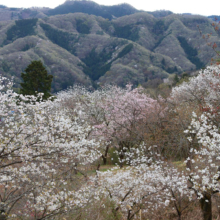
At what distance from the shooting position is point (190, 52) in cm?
13775

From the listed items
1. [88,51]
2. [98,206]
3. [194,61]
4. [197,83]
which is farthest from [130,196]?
[88,51]

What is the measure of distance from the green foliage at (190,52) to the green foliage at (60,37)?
268 feet

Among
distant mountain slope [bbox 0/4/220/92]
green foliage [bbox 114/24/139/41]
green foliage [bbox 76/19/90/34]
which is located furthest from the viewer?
green foliage [bbox 76/19/90/34]

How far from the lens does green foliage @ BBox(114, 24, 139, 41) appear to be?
545ft

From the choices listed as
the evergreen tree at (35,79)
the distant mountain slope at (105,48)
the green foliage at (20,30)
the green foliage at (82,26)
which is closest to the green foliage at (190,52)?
the distant mountain slope at (105,48)

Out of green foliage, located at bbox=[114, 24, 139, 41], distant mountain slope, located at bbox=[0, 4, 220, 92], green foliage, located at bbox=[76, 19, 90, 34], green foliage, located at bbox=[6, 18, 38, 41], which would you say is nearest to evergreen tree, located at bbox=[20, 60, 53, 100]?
distant mountain slope, located at bbox=[0, 4, 220, 92]

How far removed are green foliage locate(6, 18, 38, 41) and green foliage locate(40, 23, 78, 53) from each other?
10.6 metres

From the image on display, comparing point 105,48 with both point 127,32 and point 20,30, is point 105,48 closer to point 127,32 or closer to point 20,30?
point 127,32

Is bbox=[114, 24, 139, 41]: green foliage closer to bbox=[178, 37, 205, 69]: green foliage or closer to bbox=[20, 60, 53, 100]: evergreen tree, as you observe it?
bbox=[178, 37, 205, 69]: green foliage

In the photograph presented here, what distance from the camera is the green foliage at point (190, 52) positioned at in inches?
4945

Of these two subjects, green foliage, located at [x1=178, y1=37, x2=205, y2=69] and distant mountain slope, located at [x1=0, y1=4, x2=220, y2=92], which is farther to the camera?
green foliage, located at [x1=178, y1=37, x2=205, y2=69]

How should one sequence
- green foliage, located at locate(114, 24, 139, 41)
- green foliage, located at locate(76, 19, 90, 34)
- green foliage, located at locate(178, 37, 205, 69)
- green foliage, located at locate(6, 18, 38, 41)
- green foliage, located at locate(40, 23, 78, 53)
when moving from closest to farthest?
green foliage, located at locate(178, 37, 205, 69) → green foliage, located at locate(6, 18, 38, 41) → green foliage, located at locate(40, 23, 78, 53) → green foliage, located at locate(114, 24, 139, 41) → green foliage, located at locate(76, 19, 90, 34)

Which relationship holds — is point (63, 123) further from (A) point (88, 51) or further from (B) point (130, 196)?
(A) point (88, 51)

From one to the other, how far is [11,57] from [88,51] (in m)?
65.1
